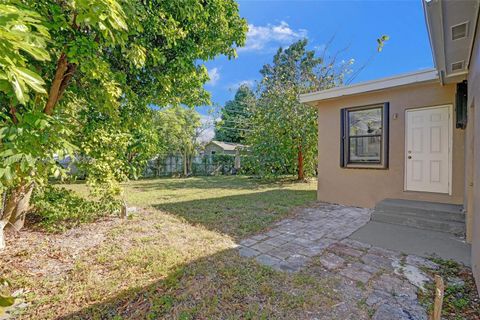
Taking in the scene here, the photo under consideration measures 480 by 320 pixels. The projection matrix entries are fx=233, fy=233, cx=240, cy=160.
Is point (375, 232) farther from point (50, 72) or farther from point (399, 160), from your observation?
point (50, 72)

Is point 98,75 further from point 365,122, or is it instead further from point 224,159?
point 224,159

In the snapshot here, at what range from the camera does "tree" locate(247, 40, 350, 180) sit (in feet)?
32.1

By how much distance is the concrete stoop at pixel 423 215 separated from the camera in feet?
12.1

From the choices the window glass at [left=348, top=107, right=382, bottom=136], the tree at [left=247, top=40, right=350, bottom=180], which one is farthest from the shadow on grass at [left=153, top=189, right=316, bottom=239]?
the tree at [left=247, top=40, right=350, bottom=180]

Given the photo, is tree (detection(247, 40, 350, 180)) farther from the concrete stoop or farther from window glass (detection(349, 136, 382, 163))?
the concrete stoop

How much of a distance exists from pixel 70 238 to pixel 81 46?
2.72 metres

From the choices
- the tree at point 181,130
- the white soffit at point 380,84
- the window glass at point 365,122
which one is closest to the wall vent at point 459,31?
the white soffit at point 380,84

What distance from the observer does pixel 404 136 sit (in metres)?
4.89

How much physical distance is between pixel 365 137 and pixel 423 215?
2.13m

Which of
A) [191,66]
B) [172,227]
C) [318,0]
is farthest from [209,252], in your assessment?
[318,0]

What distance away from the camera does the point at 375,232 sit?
12.6 feet

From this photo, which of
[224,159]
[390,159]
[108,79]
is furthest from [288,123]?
[224,159]

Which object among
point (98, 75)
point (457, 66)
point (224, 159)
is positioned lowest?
point (224, 159)

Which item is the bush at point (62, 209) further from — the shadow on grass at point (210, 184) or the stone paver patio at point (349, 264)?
the shadow on grass at point (210, 184)
